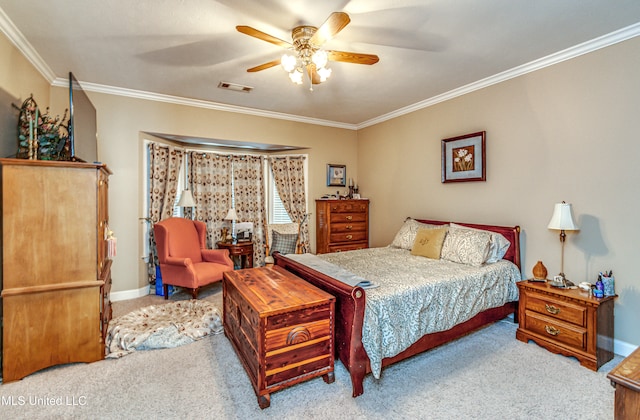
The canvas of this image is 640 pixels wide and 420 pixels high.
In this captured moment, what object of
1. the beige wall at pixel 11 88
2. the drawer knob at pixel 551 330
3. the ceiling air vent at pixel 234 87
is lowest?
the drawer knob at pixel 551 330

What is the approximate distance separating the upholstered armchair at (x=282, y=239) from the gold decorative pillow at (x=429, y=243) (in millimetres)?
2101

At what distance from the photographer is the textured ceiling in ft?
7.37

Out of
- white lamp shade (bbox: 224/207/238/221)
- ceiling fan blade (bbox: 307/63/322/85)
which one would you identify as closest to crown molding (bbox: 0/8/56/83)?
ceiling fan blade (bbox: 307/63/322/85)

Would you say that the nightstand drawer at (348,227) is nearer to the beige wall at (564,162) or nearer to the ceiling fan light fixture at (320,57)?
the beige wall at (564,162)

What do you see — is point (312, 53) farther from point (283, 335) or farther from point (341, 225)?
point (341, 225)

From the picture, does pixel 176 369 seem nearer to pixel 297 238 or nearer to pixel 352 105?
pixel 297 238

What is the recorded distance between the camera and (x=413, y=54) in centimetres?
297

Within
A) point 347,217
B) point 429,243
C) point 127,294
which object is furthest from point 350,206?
point 127,294

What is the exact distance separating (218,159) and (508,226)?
14.3ft

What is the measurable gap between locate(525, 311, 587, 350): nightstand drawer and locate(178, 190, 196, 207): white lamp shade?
14.5 feet

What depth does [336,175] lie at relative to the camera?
5633 mm

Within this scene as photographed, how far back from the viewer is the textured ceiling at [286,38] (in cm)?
225

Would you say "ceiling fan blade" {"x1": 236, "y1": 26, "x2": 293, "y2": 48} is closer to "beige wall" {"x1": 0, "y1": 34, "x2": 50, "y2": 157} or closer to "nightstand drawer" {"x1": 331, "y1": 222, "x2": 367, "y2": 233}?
"beige wall" {"x1": 0, "y1": 34, "x2": 50, "y2": 157}

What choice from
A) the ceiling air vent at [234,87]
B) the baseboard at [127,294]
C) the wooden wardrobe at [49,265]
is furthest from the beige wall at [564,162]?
the baseboard at [127,294]
